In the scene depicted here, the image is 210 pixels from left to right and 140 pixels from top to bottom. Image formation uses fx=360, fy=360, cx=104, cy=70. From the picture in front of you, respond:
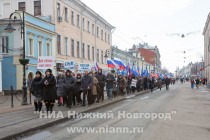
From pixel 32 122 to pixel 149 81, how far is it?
29.6m

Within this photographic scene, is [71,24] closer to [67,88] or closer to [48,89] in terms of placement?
[67,88]

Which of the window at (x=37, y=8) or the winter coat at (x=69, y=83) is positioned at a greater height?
the window at (x=37, y=8)

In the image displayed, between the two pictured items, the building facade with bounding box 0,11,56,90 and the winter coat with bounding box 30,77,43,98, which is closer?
the winter coat with bounding box 30,77,43,98

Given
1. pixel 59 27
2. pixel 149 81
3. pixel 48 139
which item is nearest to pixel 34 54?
pixel 59 27

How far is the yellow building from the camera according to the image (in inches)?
1618

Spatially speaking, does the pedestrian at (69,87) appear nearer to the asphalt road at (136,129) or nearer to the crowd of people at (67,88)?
the crowd of people at (67,88)

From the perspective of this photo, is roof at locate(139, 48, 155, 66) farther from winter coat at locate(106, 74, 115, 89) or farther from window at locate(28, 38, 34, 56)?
winter coat at locate(106, 74, 115, 89)

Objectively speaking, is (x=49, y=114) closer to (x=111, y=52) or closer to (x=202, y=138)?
(x=202, y=138)

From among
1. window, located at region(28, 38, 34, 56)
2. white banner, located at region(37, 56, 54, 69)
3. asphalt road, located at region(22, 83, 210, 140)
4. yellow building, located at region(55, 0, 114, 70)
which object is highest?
yellow building, located at region(55, 0, 114, 70)

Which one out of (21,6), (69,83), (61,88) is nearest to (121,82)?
(61,88)

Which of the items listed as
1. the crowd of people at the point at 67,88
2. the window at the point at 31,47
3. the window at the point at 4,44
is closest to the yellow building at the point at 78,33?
the window at the point at 31,47

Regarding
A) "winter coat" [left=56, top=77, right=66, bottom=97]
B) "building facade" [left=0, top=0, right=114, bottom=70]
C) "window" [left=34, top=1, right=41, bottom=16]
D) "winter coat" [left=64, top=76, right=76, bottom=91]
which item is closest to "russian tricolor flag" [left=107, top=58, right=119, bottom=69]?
"building facade" [left=0, top=0, right=114, bottom=70]

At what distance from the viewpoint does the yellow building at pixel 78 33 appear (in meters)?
41.1

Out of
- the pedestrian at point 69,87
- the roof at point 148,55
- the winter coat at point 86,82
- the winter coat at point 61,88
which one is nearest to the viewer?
the pedestrian at point 69,87
